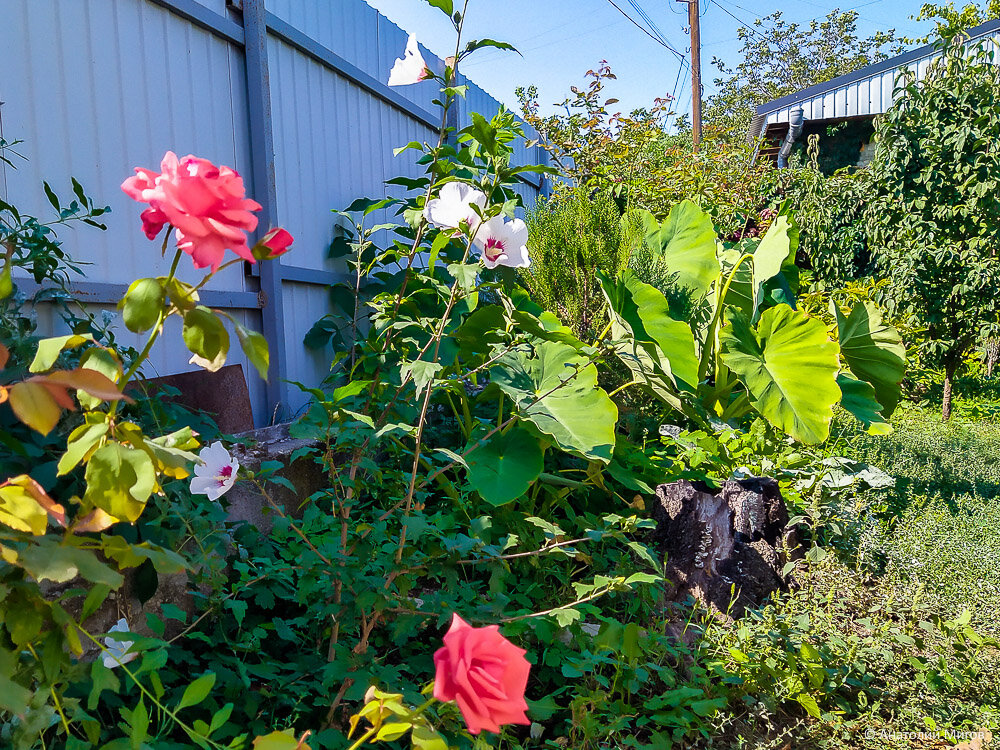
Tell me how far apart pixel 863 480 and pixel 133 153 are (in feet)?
9.15

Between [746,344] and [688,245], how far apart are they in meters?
0.75

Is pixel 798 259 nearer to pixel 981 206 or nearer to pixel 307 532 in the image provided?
pixel 981 206

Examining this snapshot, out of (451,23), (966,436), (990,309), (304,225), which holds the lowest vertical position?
(966,436)

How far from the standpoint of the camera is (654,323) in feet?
9.11

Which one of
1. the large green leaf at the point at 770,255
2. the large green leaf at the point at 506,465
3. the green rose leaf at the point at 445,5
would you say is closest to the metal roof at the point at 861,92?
the large green leaf at the point at 770,255

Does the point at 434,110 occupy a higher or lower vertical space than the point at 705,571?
higher

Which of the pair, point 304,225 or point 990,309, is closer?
point 304,225

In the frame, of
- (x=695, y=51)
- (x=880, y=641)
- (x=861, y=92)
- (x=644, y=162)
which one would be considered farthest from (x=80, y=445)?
(x=695, y=51)

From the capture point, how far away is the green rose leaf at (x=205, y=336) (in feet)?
2.12

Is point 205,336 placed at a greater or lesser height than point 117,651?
greater

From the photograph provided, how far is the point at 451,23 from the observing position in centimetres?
141

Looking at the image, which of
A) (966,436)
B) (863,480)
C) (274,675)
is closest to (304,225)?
(274,675)

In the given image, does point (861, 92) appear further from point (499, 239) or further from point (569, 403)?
point (499, 239)

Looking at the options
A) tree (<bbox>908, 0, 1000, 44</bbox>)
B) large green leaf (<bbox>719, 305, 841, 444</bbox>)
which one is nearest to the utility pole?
tree (<bbox>908, 0, 1000, 44</bbox>)
